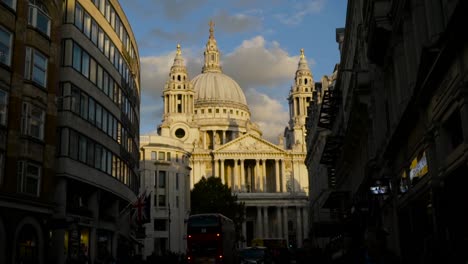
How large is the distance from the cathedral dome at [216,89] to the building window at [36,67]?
151m

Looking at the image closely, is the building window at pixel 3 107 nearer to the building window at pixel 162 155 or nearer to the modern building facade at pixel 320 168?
the modern building facade at pixel 320 168

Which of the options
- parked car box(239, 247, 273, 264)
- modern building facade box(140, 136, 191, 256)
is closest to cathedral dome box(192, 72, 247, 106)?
modern building facade box(140, 136, 191, 256)

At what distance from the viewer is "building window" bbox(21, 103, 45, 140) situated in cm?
3186

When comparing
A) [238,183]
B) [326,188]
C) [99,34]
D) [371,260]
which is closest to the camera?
[371,260]

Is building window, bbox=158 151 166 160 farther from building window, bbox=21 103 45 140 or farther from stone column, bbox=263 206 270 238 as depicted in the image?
building window, bbox=21 103 45 140

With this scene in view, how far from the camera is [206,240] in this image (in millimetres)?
43781

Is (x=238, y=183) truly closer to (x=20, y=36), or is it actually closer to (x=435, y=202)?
(x=20, y=36)

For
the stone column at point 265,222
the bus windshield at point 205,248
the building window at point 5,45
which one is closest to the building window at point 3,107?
the building window at point 5,45

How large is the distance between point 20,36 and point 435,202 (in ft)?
73.7

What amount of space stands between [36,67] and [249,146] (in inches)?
4724

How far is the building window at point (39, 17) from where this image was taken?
1298 inches

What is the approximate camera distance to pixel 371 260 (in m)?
11.1

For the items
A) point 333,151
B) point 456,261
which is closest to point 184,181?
point 333,151

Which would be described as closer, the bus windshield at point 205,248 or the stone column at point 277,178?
the bus windshield at point 205,248
